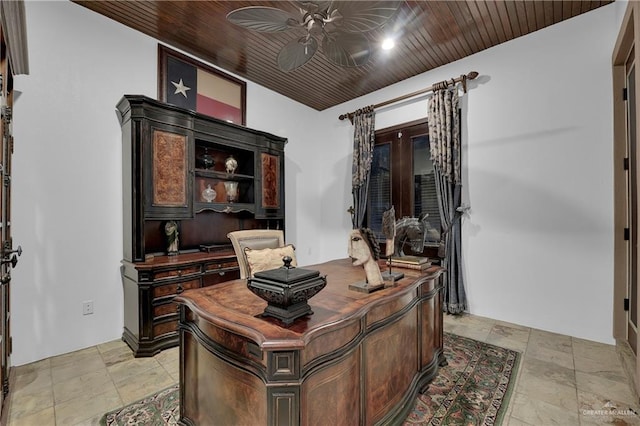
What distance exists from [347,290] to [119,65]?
127 inches

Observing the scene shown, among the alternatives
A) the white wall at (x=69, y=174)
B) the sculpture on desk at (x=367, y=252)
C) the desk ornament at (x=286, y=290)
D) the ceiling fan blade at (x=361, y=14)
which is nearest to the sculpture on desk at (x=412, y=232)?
the sculpture on desk at (x=367, y=252)

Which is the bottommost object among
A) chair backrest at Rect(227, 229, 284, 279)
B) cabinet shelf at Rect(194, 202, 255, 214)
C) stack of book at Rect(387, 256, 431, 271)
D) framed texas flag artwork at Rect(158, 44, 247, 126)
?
stack of book at Rect(387, 256, 431, 271)

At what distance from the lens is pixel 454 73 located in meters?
3.61

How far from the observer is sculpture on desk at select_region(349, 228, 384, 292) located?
1607 mm

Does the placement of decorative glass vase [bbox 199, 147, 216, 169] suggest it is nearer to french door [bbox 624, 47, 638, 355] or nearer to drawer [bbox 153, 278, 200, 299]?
drawer [bbox 153, 278, 200, 299]

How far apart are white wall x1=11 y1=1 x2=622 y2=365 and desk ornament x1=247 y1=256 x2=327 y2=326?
2459 millimetres

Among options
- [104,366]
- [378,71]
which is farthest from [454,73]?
[104,366]

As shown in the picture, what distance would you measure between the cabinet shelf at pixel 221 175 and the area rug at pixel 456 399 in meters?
2.21

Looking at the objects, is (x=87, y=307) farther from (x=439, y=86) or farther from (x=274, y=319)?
(x=439, y=86)

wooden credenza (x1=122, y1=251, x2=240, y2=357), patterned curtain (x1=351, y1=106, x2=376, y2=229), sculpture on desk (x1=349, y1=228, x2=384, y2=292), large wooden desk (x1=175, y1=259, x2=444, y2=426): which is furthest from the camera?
patterned curtain (x1=351, y1=106, x2=376, y2=229)

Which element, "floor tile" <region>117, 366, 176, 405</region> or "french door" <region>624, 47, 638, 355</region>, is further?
"french door" <region>624, 47, 638, 355</region>

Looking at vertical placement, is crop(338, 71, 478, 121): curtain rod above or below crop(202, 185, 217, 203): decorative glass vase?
above

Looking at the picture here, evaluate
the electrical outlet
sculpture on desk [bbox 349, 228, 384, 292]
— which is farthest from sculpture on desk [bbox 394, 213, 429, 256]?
the electrical outlet

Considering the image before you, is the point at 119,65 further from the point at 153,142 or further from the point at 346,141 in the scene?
the point at 346,141
